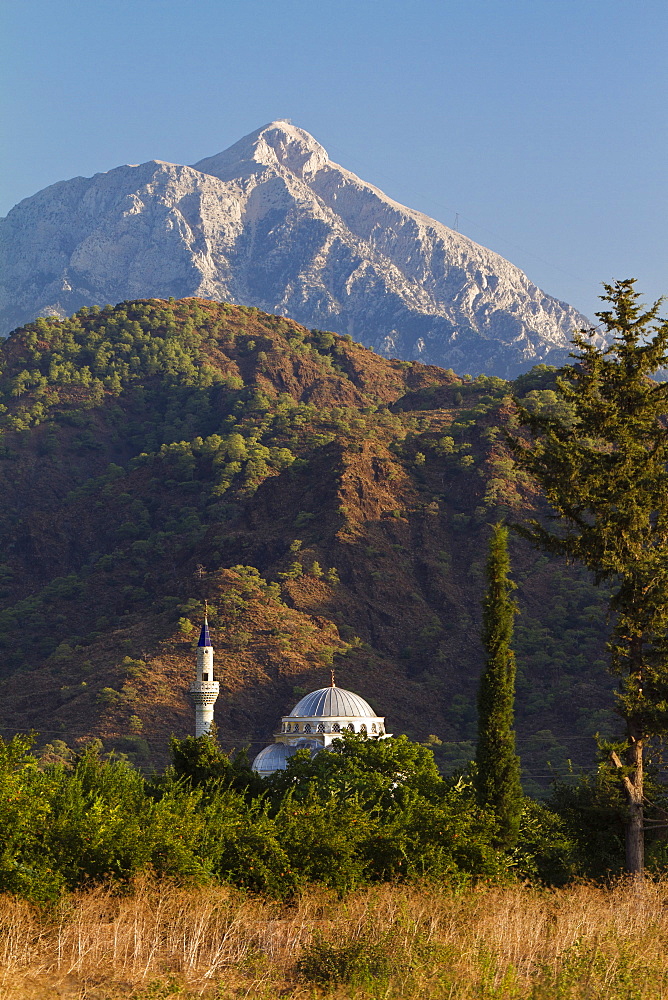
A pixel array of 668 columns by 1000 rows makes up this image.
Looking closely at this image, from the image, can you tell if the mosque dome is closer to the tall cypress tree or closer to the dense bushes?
the dense bushes

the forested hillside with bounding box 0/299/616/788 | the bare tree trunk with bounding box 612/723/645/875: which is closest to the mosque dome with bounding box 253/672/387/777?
the forested hillside with bounding box 0/299/616/788

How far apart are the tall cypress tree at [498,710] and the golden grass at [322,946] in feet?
21.5

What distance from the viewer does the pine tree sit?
3017cm

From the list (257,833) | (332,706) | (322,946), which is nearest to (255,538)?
(332,706)

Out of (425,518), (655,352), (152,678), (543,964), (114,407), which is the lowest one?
(543,964)

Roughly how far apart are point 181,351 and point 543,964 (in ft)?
505

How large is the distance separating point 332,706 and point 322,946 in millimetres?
43195

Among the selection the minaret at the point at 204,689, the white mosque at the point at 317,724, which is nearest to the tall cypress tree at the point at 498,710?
the white mosque at the point at 317,724

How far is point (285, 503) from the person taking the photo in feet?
407

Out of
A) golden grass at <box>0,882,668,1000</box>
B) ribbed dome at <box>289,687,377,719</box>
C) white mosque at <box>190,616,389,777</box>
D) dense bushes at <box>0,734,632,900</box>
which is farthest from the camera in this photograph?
ribbed dome at <box>289,687,377,719</box>

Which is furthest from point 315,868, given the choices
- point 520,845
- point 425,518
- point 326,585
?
point 425,518

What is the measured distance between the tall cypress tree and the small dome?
102 ft

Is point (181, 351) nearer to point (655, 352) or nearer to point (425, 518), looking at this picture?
point (425, 518)

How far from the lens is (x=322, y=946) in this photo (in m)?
20.2
